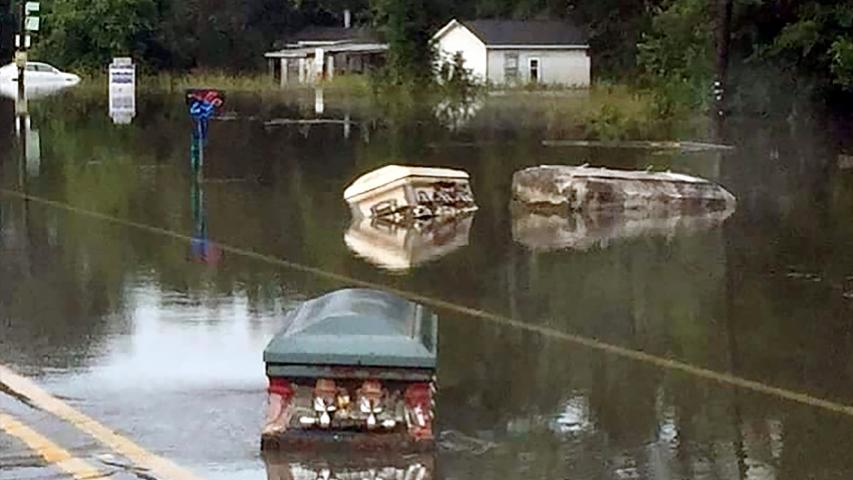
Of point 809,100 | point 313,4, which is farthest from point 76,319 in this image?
point 313,4

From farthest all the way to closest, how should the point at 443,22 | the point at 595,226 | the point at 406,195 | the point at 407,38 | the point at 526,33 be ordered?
the point at 526,33 → the point at 443,22 → the point at 407,38 → the point at 406,195 → the point at 595,226

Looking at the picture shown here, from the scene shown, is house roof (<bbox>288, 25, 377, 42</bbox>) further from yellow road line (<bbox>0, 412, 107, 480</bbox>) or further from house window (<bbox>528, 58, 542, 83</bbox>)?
yellow road line (<bbox>0, 412, 107, 480</bbox>)

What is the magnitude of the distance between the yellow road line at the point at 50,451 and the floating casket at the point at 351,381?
776 mm

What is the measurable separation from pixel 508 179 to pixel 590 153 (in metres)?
5.26

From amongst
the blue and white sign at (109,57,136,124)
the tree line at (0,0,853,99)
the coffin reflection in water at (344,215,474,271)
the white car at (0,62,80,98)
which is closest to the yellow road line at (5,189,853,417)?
the coffin reflection in water at (344,215,474,271)

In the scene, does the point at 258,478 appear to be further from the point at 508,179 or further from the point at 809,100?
the point at 809,100

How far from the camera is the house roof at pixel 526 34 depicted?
72.1 m

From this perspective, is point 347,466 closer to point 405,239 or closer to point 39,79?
point 405,239

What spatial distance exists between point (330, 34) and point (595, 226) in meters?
73.3

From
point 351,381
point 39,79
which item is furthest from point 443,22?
point 351,381

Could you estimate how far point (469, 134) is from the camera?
3095 cm

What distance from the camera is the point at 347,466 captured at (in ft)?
22.2

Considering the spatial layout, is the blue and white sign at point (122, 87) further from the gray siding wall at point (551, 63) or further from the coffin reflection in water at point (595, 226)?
the coffin reflection in water at point (595, 226)

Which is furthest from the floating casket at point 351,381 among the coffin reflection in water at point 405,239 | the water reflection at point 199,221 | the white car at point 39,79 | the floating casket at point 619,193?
the white car at point 39,79
